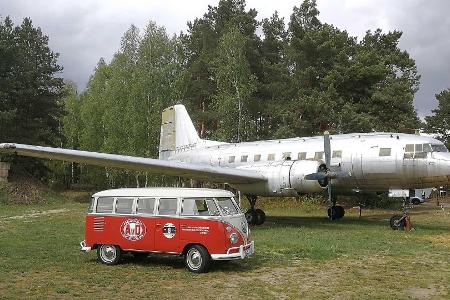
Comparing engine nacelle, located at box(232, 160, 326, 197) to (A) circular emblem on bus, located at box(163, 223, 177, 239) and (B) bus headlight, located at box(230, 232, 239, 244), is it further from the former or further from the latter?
(A) circular emblem on bus, located at box(163, 223, 177, 239)

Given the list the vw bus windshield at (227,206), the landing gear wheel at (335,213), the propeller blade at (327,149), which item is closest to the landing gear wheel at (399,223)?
the propeller blade at (327,149)

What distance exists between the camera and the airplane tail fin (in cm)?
2827

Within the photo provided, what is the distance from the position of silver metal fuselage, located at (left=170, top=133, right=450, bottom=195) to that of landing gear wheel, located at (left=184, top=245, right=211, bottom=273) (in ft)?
29.8

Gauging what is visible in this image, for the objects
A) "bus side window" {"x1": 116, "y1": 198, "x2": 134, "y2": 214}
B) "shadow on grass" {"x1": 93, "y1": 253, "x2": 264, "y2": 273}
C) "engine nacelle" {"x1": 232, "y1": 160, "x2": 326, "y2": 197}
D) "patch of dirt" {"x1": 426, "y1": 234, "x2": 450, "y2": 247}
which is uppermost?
"engine nacelle" {"x1": 232, "y1": 160, "x2": 326, "y2": 197}

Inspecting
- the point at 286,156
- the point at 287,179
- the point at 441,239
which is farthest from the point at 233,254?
the point at 286,156

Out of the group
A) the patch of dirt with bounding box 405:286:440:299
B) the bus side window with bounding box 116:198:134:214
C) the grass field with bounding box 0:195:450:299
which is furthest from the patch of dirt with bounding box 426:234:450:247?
the bus side window with bounding box 116:198:134:214

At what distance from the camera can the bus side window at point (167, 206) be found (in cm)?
1120

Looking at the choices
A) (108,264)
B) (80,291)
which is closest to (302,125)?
(108,264)

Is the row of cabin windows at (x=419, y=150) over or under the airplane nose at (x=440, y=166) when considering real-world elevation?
over

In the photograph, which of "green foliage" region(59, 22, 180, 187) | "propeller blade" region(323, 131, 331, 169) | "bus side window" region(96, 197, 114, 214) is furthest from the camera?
"green foliage" region(59, 22, 180, 187)

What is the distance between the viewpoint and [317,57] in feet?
127

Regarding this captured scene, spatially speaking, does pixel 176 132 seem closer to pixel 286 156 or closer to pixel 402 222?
pixel 286 156

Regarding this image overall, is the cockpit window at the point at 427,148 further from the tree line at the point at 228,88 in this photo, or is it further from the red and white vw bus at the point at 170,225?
the tree line at the point at 228,88

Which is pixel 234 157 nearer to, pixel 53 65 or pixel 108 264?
pixel 108 264
